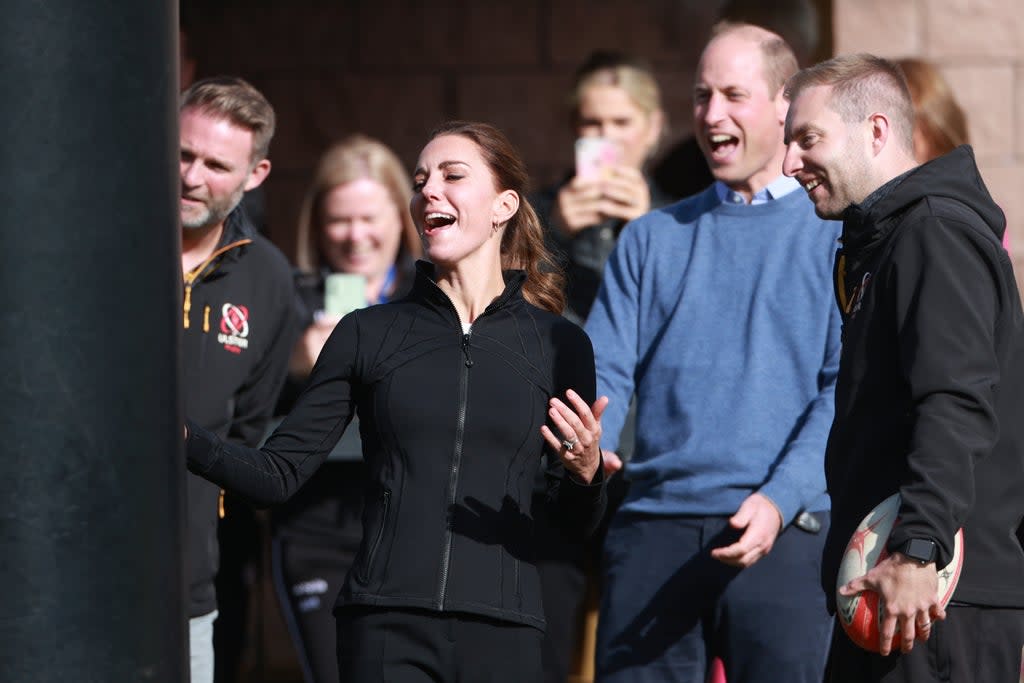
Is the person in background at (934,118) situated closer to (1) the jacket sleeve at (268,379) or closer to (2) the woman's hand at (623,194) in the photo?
(2) the woman's hand at (623,194)

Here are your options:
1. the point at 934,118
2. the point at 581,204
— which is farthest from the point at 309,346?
the point at 934,118

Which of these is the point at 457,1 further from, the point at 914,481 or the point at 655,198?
the point at 914,481

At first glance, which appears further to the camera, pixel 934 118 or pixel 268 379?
pixel 934 118

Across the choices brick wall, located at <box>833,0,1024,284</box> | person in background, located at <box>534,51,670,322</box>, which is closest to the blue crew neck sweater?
person in background, located at <box>534,51,670,322</box>

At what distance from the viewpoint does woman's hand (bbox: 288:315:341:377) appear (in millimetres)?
5246

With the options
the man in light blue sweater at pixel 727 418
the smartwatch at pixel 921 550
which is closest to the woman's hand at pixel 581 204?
the man in light blue sweater at pixel 727 418

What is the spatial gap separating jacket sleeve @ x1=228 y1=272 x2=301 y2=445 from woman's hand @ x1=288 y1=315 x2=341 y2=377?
0.18 metres

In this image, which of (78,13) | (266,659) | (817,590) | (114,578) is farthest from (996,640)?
(266,659)

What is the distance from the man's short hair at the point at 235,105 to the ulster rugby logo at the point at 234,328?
44cm

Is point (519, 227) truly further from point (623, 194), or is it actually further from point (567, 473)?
point (623, 194)

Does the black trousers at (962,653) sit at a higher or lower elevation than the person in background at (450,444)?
lower

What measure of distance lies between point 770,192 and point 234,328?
1.53 meters

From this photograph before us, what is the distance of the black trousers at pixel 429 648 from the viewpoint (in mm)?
3350

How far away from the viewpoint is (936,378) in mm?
3166
